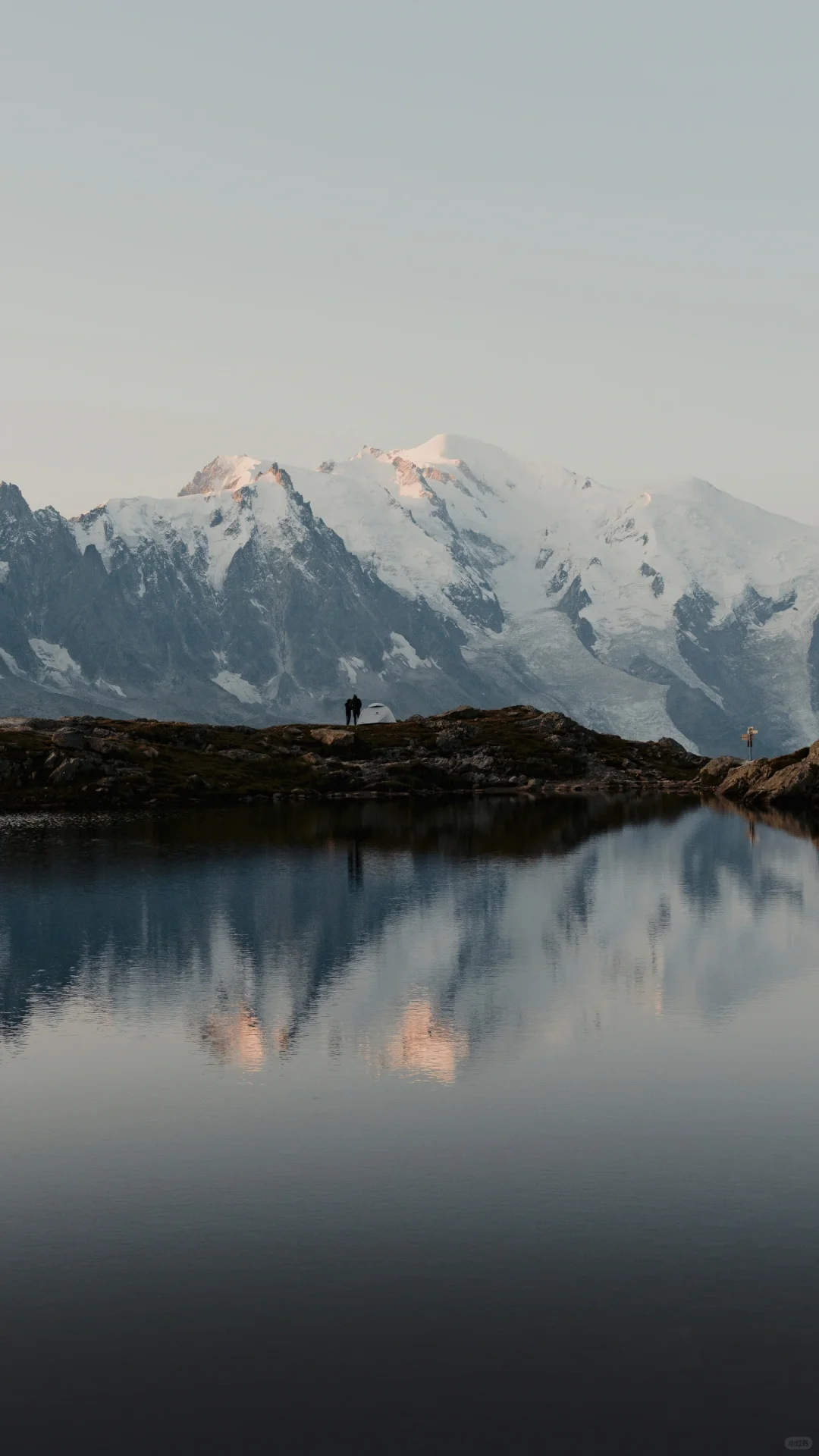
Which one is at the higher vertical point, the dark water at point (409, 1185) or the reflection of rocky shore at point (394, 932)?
the reflection of rocky shore at point (394, 932)

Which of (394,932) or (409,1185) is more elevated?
(394,932)

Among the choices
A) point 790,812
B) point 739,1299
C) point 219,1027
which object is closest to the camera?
point 739,1299

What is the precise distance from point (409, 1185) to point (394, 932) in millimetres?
44729

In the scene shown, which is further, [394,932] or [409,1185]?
[394,932]

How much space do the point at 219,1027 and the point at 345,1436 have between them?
1326 inches

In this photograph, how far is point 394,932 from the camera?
83.0 meters

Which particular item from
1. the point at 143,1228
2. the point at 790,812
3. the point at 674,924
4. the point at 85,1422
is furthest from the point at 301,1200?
the point at 790,812

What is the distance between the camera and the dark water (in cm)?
2656

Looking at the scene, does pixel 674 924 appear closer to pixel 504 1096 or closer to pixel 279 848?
pixel 504 1096

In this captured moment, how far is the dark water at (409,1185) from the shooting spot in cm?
2656

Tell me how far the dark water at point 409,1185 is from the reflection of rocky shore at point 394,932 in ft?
1.29

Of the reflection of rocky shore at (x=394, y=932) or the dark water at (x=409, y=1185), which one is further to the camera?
the reflection of rocky shore at (x=394, y=932)

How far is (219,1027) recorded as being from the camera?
58.2 m

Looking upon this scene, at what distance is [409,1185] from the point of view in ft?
126
